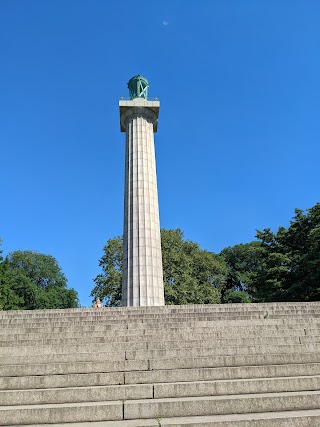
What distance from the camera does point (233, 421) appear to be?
16.4ft

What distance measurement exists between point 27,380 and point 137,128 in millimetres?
19650

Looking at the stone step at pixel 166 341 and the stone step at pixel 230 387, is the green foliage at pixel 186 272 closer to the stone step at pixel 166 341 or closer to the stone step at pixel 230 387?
the stone step at pixel 166 341

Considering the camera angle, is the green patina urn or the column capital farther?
the green patina urn

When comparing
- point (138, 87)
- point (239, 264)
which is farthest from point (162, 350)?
point (239, 264)

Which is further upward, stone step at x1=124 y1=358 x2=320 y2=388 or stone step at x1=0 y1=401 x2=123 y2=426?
stone step at x1=124 y1=358 x2=320 y2=388

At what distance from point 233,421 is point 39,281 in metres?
56.8

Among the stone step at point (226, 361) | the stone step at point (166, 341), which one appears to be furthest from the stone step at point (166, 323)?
the stone step at point (226, 361)

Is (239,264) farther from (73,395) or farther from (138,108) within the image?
(73,395)

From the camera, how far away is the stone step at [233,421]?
498cm

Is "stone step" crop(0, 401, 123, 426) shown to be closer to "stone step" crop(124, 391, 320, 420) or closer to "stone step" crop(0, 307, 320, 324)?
"stone step" crop(124, 391, 320, 420)

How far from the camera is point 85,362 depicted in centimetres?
700

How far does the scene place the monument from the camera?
2006 centimetres

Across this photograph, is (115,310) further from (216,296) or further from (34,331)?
(216,296)

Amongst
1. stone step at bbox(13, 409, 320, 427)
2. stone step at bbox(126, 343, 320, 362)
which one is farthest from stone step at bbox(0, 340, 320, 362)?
stone step at bbox(13, 409, 320, 427)
